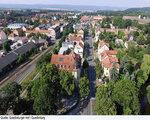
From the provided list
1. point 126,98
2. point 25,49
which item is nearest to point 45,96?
point 126,98

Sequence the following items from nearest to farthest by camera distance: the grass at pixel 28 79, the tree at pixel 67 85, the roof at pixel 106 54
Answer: the tree at pixel 67 85, the grass at pixel 28 79, the roof at pixel 106 54

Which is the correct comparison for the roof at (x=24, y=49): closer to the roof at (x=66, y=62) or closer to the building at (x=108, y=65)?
the roof at (x=66, y=62)

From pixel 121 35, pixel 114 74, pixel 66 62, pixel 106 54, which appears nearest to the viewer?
pixel 114 74

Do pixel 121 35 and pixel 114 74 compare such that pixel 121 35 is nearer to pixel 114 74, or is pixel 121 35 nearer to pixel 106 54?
pixel 106 54

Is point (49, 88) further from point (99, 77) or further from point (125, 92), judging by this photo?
point (99, 77)

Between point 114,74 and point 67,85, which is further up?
point 67,85

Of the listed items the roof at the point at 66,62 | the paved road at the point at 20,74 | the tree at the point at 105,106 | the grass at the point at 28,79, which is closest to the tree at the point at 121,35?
the paved road at the point at 20,74

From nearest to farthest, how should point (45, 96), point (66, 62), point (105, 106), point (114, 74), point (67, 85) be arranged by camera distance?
point (105, 106)
point (45, 96)
point (67, 85)
point (114, 74)
point (66, 62)

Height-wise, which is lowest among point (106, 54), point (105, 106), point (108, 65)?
point (106, 54)

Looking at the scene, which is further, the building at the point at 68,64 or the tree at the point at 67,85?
the building at the point at 68,64
